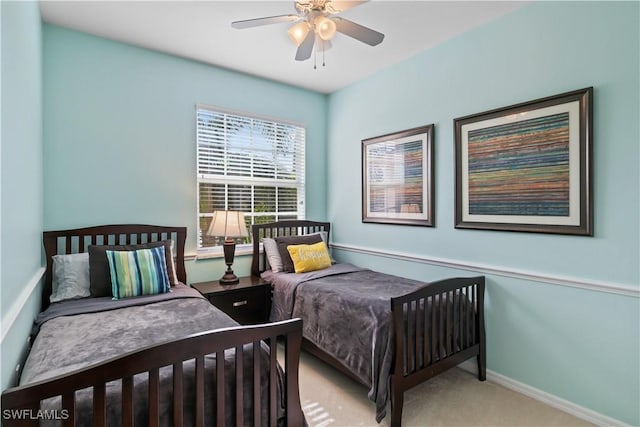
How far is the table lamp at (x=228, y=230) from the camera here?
9.91 feet

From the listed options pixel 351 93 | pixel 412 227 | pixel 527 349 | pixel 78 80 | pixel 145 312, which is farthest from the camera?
pixel 351 93

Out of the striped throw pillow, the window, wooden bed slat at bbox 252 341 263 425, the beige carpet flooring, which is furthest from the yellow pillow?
wooden bed slat at bbox 252 341 263 425

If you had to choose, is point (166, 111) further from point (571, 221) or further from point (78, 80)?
point (571, 221)

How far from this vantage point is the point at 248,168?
3.57 m

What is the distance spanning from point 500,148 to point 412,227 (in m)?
1.04

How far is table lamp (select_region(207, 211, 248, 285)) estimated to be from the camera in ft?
9.91

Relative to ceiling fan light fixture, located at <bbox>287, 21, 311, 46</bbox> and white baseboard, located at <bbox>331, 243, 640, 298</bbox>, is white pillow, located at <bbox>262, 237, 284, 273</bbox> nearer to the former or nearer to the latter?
white baseboard, located at <bbox>331, 243, 640, 298</bbox>

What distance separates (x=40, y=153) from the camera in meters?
2.34

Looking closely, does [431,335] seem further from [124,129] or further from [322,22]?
[124,129]

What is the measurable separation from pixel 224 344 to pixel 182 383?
0.66 feet

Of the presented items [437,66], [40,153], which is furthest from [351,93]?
[40,153]

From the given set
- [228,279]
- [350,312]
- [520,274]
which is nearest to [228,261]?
[228,279]

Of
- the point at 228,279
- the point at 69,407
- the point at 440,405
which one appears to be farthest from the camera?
the point at 228,279

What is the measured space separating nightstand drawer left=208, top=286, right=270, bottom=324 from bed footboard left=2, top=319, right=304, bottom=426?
1.54 m
